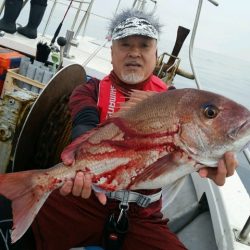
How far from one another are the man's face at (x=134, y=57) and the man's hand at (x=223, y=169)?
929mm

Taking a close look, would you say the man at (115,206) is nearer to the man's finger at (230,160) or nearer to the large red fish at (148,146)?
the large red fish at (148,146)

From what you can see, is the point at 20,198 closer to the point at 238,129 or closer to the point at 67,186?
the point at 67,186

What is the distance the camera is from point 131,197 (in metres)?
2.19

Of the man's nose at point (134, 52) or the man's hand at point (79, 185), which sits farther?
the man's nose at point (134, 52)

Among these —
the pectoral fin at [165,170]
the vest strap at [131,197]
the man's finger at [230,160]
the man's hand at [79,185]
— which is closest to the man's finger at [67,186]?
the man's hand at [79,185]

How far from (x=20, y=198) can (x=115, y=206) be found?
0.72 metres

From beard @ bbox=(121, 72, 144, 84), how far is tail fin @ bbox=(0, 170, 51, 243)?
1072 millimetres

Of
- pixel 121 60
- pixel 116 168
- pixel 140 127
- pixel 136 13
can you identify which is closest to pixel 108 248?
pixel 116 168

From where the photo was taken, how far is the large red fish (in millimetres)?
1606

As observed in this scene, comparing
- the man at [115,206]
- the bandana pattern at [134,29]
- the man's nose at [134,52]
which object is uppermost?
the bandana pattern at [134,29]

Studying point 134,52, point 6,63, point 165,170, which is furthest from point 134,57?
point 6,63

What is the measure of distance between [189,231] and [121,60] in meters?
1.49

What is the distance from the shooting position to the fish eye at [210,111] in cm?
162

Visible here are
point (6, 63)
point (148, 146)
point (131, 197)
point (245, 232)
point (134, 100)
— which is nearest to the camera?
point (148, 146)
